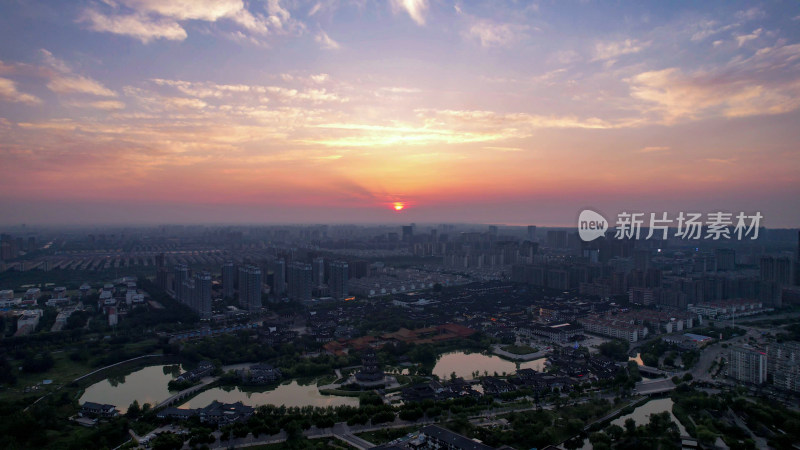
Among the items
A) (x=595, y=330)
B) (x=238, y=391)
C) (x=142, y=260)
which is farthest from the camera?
(x=142, y=260)

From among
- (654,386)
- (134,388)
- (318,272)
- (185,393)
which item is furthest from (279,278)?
(654,386)

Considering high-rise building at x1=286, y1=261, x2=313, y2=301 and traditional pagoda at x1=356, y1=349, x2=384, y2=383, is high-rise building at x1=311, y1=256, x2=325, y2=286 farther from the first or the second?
traditional pagoda at x1=356, y1=349, x2=384, y2=383

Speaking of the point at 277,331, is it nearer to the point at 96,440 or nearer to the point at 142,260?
the point at 96,440

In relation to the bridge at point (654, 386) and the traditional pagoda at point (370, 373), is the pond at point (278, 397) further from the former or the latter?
the bridge at point (654, 386)

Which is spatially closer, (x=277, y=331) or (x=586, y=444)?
(x=586, y=444)

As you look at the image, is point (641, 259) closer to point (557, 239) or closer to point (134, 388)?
point (557, 239)

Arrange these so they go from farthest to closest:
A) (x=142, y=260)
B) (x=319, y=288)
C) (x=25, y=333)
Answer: (x=142, y=260) → (x=319, y=288) → (x=25, y=333)

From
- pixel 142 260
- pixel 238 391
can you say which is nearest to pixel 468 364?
pixel 238 391
